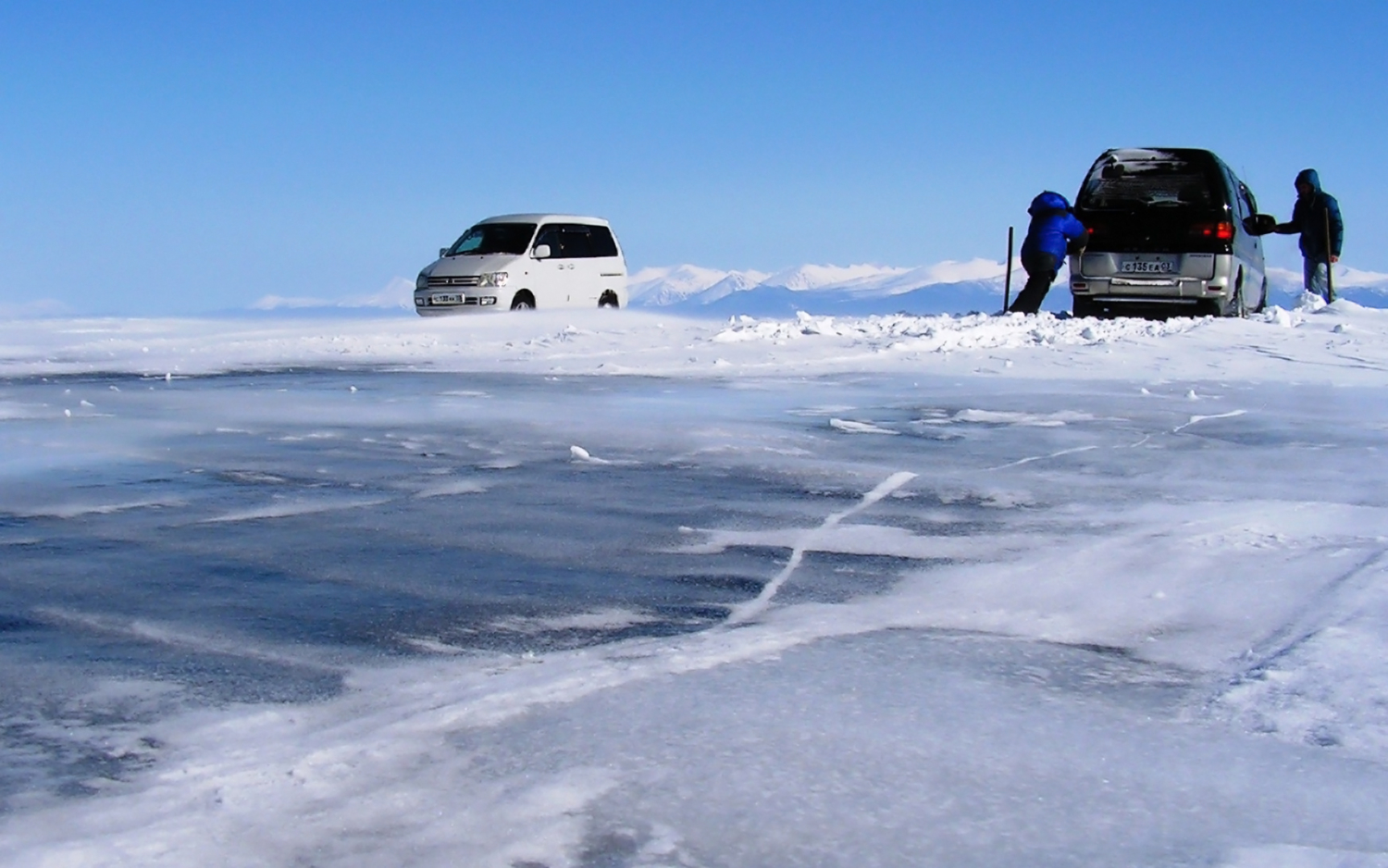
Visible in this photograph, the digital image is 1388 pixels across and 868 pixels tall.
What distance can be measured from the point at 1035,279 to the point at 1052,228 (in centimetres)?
89

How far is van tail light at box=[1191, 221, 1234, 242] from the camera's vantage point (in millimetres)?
13578

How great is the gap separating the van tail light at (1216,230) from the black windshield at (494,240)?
8.82 meters

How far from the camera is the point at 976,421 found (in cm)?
770

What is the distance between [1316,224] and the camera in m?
16.9

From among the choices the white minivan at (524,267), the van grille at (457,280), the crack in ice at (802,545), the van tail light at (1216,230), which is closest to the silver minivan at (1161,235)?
the van tail light at (1216,230)

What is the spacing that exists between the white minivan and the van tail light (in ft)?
28.3

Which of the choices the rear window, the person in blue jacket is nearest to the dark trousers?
the person in blue jacket

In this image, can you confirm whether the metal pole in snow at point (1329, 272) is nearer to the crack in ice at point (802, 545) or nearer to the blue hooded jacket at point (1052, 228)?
the blue hooded jacket at point (1052, 228)

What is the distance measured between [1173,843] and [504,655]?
1553 mm

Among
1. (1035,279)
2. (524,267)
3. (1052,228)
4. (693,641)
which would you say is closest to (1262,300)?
(1035,279)

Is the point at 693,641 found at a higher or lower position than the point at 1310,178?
lower

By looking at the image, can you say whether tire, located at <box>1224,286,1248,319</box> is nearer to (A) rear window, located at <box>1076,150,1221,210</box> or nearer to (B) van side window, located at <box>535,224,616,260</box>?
(A) rear window, located at <box>1076,150,1221,210</box>

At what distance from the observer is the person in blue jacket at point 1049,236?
14.5 meters

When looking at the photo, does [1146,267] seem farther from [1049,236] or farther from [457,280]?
[457,280]
